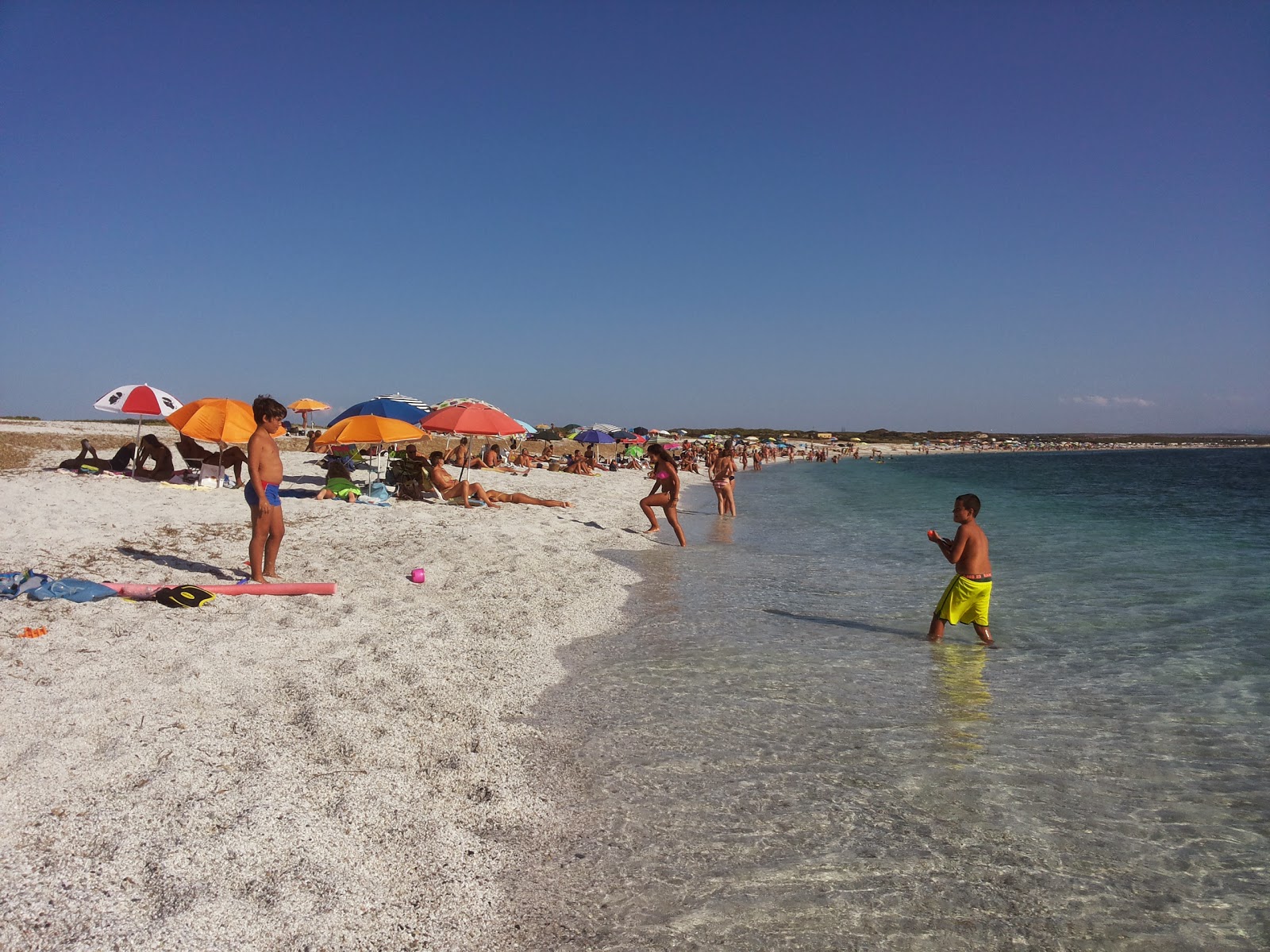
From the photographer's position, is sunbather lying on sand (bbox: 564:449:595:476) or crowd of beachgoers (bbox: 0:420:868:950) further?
sunbather lying on sand (bbox: 564:449:595:476)

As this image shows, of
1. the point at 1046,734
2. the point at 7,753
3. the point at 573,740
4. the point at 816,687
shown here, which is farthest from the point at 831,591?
the point at 7,753

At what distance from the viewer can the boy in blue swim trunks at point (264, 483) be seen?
24.8ft

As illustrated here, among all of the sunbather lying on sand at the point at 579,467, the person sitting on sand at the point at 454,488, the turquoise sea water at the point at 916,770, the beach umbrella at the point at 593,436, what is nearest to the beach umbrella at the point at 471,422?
the person sitting on sand at the point at 454,488

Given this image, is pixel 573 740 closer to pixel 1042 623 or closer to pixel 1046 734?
pixel 1046 734

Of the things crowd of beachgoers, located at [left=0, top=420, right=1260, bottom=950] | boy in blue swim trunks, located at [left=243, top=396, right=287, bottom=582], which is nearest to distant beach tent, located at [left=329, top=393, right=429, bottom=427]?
crowd of beachgoers, located at [left=0, top=420, right=1260, bottom=950]

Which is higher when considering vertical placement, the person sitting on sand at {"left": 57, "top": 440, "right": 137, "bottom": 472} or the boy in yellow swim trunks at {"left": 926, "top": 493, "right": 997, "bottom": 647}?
the person sitting on sand at {"left": 57, "top": 440, "right": 137, "bottom": 472}

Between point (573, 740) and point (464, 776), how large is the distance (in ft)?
2.93

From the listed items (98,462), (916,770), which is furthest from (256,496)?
(98,462)

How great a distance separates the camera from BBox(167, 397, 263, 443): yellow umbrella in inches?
532

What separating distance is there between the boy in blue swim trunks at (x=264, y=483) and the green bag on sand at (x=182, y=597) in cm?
84

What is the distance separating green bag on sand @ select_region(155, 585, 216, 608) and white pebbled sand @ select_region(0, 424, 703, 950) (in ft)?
0.40

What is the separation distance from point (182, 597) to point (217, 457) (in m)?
10.9

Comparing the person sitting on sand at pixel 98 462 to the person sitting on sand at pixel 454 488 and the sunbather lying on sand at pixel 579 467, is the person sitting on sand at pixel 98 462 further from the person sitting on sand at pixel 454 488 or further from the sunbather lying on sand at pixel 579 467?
the sunbather lying on sand at pixel 579 467

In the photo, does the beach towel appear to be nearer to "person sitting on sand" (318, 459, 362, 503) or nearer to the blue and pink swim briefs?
the blue and pink swim briefs
